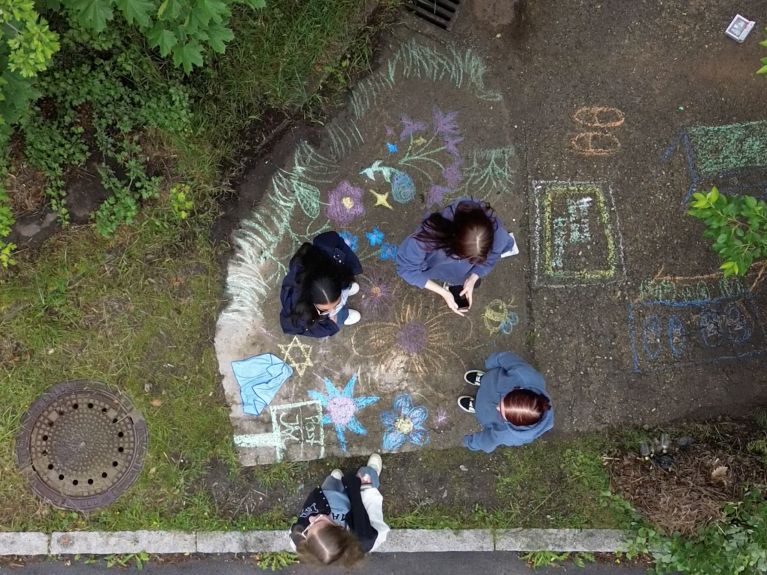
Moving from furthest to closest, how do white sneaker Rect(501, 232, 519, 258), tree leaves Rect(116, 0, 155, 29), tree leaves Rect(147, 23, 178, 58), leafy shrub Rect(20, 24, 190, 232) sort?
white sneaker Rect(501, 232, 519, 258), leafy shrub Rect(20, 24, 190, 232), tree leaves Rect(147, 23, 178, 58), tree leaves Rect(116, 0, 155, 29)

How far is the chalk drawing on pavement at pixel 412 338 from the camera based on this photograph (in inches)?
180

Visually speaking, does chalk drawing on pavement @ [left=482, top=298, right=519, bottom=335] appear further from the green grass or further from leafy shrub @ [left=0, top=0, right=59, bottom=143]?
leafy shrub @ [left=0, top=0, right=59, bottom=143]

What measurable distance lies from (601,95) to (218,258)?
11.5ft

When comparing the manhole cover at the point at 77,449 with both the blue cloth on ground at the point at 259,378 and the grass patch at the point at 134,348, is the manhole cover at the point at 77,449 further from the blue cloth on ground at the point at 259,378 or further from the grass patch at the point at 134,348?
the blue cloth on ground at the point at 259,378

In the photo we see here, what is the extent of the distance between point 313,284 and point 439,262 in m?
0.90

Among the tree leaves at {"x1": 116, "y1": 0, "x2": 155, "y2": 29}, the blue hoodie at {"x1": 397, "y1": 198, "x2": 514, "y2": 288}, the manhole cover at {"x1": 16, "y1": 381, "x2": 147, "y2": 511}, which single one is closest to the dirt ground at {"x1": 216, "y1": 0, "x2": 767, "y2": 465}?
the blue hoodie at {"x1": 397, "y1": 198, "x2": 514, "y2": 288}

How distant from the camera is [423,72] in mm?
4570

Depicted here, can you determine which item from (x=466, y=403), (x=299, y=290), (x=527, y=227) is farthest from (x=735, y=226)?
(x=299, y=290)

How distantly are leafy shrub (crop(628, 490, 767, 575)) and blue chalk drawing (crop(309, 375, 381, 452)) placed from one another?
2.46 meters

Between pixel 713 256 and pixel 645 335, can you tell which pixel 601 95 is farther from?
pixel 645 335

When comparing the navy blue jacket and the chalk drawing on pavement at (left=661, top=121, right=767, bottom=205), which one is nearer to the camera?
the navy blue jacket

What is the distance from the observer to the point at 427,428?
4.57 metres

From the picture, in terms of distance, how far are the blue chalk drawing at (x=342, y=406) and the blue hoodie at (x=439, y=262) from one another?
3.91 ft

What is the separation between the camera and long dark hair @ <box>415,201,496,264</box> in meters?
3.21
